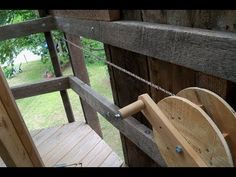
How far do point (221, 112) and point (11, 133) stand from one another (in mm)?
983

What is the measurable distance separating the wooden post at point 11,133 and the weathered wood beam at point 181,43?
723mm

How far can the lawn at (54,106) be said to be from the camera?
6700 mm

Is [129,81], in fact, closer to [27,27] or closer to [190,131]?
[190,131]

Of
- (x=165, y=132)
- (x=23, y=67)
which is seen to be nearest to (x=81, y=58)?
(x=165, y=132)

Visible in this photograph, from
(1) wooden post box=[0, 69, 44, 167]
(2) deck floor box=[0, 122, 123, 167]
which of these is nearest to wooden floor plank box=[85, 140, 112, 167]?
(2) deck floor box=[0, 122, 123, 167]

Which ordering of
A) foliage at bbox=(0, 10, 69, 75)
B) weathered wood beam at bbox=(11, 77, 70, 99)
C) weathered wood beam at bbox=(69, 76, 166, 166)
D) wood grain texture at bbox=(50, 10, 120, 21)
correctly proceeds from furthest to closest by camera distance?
foliage at bbox=(0, 10, 69, 75) → weathered wood beam at bbox=(11, 77, 70, 99) → weathered wood beam at bbox=(69, 76, 166, 166) → wood grain texture at bbox=(50, 10, 120, 21)

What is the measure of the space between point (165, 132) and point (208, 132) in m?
0.15

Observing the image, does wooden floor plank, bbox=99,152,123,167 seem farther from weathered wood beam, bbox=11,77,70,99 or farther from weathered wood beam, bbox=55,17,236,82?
weathered wood beam, bbox=55,17,236,82

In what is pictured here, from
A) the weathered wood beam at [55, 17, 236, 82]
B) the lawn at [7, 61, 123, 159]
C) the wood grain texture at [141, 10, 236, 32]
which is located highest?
the wood grain texture at [141, 10, 236, 32]

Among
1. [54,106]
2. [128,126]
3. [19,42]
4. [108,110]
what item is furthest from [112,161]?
[54,106]

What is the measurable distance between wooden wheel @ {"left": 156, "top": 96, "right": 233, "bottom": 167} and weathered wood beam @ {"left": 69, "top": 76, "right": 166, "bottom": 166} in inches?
30.5

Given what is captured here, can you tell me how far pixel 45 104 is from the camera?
7902mm

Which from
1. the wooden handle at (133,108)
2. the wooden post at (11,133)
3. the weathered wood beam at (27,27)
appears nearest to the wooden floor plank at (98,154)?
→ the weathered wood beam at (27,27)

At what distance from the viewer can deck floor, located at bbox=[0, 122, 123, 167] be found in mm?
3031
